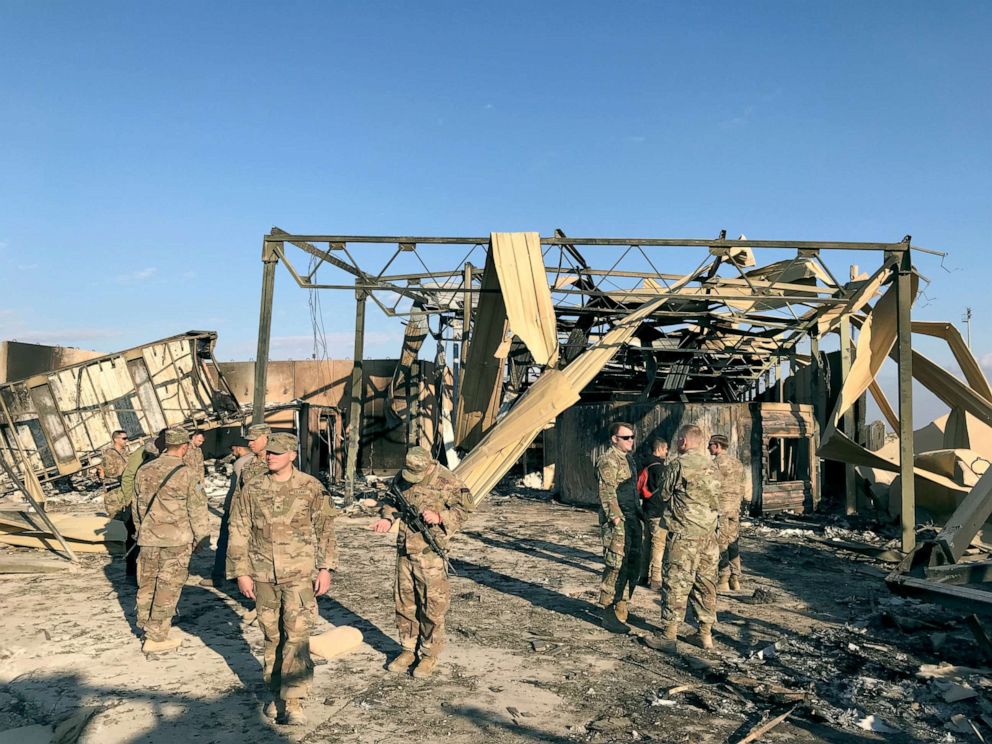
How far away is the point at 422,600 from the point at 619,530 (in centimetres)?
214

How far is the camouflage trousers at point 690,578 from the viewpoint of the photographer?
5.97m

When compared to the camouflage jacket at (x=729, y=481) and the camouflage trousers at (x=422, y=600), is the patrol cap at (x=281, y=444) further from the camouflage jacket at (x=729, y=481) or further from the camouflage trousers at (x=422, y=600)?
the camouflage jacket at (x=729, y=481)

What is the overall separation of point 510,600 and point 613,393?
10.3 m

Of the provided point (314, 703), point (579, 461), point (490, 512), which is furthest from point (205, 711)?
point (579, 461)

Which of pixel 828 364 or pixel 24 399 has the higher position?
pixel 828 364

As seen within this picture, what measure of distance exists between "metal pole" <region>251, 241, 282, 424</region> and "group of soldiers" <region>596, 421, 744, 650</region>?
5.84 meters

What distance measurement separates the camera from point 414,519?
17.0ft

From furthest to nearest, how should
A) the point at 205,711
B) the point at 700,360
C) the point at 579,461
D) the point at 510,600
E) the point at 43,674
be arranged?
1. the point at 700,360
2. the point at 579,461
3. the point at 510,600
4. the point at 43,674
5. the point at 205,711

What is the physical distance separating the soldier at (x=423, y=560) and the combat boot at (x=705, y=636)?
2196 millimetres

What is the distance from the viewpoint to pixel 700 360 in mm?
16891

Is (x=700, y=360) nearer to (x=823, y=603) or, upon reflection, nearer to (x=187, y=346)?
(x=823, y=603)

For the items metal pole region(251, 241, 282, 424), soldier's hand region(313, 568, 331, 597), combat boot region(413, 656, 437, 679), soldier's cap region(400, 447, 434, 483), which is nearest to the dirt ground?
combat boot region(413, 656, 437, 679)

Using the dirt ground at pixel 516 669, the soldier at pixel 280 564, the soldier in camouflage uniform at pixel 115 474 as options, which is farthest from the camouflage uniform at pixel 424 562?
the soldier in camouflage uniform at pixel 115 474

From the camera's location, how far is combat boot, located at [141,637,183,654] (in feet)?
18.6
